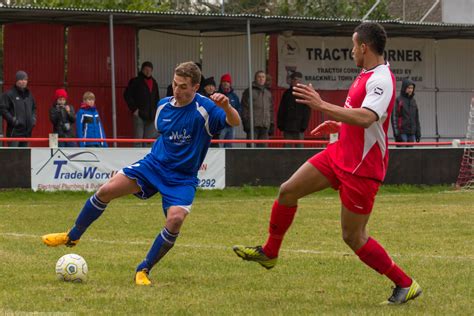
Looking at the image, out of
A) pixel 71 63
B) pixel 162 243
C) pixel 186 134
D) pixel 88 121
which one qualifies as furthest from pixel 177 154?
pixel 71 63

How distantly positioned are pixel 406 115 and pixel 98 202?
14.8 m

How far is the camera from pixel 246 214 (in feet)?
50.0

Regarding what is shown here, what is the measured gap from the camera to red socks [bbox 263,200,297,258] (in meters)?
8.08

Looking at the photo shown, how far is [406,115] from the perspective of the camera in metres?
22.6

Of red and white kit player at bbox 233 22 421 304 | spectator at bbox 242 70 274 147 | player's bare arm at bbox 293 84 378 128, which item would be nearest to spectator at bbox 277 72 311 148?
spectator at bbox 242 70 274 147

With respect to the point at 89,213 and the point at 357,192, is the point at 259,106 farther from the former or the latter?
the point at 357,192

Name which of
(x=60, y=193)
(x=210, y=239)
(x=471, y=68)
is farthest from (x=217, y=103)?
(x=471, y=68)

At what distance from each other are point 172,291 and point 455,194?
1232 cm

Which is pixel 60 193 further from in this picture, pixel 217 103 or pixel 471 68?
pixel 471 68

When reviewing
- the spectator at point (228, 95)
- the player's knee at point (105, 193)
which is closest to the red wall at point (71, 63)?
the spectator at point (228, 95)

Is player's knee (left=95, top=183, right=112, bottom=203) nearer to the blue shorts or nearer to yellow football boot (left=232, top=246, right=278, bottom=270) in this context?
the blue shorts

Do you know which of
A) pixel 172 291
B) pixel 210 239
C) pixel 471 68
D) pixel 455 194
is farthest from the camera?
pixel 471 68

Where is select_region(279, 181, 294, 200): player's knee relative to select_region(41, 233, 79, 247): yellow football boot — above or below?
above

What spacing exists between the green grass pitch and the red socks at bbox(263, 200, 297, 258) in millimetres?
308
